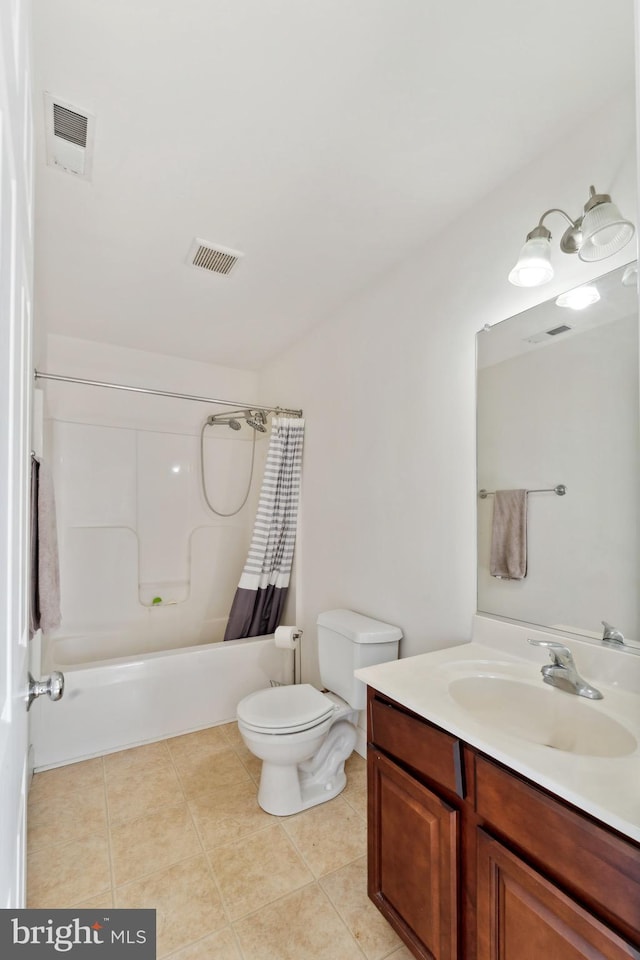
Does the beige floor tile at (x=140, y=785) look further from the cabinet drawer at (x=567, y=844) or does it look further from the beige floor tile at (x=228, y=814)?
the cabinet drawer at (x=567, y=844)

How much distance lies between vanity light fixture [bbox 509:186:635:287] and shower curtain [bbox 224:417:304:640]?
1746 mm

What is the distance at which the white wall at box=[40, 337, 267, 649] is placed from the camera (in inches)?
115

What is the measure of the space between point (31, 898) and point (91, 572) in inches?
69.3

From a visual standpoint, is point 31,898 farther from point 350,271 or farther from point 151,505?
point 350,271

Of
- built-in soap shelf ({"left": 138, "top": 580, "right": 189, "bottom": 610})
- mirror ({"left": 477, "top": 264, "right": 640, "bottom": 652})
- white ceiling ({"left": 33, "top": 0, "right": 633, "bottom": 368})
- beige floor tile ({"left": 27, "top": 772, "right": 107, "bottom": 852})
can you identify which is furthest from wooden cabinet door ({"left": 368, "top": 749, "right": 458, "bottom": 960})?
built-in soap shelf ({"left": 138, "top": 580, "right": 189, "bottom": 610})

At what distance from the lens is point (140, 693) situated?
7.93 ft

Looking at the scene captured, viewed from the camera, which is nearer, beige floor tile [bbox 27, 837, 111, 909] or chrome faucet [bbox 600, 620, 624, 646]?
chrome faucet [bbox 600, 620, 624, 646]

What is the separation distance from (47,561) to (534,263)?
2.00 metres

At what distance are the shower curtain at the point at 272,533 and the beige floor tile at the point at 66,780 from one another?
971 millimetres

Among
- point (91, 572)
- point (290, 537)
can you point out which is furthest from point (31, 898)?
point (290, 537)

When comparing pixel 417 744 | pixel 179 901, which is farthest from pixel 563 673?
pixel 179 901

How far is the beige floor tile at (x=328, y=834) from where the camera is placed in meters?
1.65

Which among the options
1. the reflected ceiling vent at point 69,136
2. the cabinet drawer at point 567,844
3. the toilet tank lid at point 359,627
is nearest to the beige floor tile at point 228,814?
the toilet tank lid at point 359,627

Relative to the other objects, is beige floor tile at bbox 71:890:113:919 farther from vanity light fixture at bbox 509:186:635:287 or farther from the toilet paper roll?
vanity light fixture at bbox 509:186:635:287
